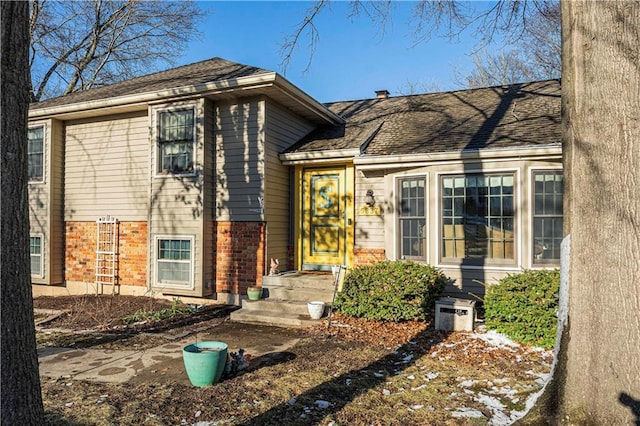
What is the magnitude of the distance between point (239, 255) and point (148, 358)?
3.57 m

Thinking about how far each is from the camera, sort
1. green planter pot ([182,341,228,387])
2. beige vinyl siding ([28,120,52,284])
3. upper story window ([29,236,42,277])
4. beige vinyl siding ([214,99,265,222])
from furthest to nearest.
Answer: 1. upper story window ([29,236,42,277])
2. beige vinyl siding ([28,120,52,284])
3. beige vinyl siding ([214,99,265,222])
4. green planter pot ([182,341,228,387])

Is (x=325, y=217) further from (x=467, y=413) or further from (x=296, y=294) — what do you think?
(x=467, y=413)

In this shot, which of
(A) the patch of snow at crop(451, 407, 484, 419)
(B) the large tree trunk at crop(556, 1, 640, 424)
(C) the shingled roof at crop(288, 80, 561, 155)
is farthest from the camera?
(C) the shingled roof at crop(288, 80, 561, 155)

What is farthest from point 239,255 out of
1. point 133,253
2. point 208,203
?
point 133,253

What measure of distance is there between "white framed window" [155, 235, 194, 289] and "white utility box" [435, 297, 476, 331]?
518cm

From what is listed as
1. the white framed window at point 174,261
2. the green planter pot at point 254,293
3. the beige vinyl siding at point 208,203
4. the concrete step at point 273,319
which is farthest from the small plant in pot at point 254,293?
the white framed window at point 174,261


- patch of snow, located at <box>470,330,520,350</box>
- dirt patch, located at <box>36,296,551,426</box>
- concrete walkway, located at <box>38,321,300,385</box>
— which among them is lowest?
concrete walkway, located at <box>38,321,300,385</box>

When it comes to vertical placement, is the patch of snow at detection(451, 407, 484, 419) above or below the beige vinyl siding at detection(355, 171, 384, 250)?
below

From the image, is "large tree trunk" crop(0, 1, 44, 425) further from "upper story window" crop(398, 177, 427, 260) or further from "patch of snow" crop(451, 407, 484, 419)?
"upper story window" crop(398, 177, 427, 260)

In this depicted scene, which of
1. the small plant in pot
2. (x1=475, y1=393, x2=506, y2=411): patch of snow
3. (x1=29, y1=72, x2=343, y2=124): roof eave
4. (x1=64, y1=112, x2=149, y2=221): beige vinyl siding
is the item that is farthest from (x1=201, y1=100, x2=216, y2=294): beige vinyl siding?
(x1=475, y1=393, x2=506, y2=411): patch of snow

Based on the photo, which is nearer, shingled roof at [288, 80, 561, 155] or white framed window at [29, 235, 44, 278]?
shingled roof at [288, 80, 561, 155]

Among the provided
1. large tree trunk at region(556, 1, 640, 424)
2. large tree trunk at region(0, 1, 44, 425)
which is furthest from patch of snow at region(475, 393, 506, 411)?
large tree trunk at region(0, 1, 44, 425)

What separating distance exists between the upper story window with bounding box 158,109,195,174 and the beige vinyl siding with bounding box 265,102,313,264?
5.70ft

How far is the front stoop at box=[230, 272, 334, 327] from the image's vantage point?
294 inches
